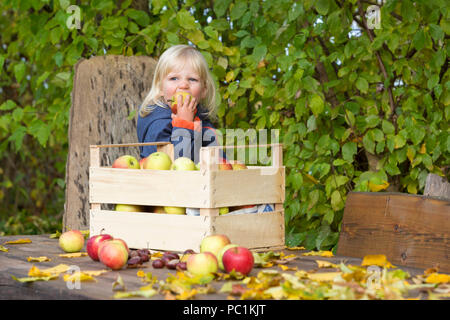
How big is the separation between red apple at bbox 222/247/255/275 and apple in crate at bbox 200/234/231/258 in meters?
0.10

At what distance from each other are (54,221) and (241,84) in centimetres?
320

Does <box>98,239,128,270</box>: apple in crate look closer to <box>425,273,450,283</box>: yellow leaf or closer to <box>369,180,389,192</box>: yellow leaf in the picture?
<box>425,273,450,283</box>: yellow leaf

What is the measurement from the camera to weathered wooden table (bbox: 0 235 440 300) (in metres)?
1.50

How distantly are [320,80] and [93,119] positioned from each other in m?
1.25

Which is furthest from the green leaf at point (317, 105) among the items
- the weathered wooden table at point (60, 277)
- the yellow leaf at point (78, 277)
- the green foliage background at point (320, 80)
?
the yellow leaf at point (78, 277)

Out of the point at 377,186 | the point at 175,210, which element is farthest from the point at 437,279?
the point at 377,186

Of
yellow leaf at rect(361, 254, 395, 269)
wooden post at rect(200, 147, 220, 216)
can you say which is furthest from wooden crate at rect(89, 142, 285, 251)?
yellow leaf at rect(361, 254, 395, 269)

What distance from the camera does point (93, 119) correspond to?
333cm

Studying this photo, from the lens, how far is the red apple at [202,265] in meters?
1.66

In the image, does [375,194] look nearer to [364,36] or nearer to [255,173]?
[255,173]

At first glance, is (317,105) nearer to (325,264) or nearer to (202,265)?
(325,264)

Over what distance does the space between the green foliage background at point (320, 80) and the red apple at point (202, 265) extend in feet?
4.51

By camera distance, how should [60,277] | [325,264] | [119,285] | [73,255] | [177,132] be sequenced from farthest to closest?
1. [177,132]
2. [73,255]
3. [325,264]
4. [60,277]
5. [119,285]
